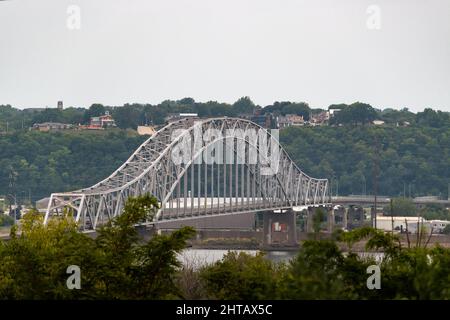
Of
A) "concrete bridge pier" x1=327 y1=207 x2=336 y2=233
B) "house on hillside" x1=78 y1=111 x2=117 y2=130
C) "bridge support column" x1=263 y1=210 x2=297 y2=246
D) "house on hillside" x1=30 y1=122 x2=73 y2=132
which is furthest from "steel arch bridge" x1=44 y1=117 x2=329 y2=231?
"house on hillside" x1=30 y1=122 x2=73 y2=132

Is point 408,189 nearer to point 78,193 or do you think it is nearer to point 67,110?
point 67,110

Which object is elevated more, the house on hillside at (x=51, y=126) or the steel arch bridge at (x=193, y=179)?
the house on hillside at (x=51, y=126)

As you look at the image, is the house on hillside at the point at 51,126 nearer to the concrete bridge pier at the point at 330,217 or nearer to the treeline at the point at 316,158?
the treeline at the point at 316,158

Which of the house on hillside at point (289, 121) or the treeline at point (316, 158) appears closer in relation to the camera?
the treeline at point (316, 158)

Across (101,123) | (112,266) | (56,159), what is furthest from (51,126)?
(112,266)

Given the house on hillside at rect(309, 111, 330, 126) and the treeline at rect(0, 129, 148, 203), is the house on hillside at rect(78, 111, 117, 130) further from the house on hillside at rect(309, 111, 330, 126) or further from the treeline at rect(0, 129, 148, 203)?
the house on hillside at rect(309, 111, 330, 126)

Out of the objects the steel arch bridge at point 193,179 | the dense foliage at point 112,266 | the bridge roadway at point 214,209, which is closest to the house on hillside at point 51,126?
the steel arch bridge at point 193,179
